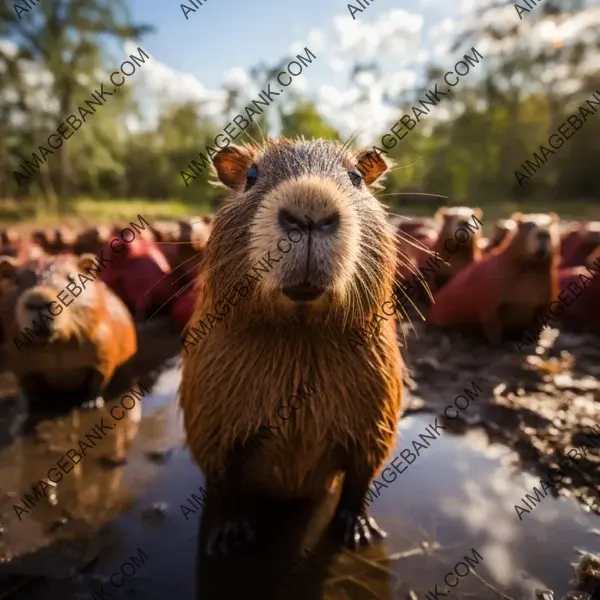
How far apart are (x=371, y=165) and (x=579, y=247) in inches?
192

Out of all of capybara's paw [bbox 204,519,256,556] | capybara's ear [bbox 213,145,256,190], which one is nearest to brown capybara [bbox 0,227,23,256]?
capybara's ear [bbox 213,145,256,190]

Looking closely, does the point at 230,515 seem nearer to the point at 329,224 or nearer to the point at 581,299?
the point at 329,224

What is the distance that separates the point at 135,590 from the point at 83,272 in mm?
2262

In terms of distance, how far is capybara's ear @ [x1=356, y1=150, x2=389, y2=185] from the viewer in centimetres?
231

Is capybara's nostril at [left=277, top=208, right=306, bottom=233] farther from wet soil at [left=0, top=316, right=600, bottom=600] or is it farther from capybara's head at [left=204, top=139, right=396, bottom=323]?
wet soil at [left=0, top=316, right=600, bottom=600]


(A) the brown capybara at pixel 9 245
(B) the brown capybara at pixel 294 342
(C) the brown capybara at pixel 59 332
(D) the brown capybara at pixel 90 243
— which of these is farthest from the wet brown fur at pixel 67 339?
(D) the brown capybara at pixel 90 243

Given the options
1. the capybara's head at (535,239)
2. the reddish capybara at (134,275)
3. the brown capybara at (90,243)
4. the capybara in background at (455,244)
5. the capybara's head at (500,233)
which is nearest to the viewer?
the capybara's head at (535,239)

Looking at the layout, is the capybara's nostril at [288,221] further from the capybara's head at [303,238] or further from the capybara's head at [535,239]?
the capybara's head at [535,239]

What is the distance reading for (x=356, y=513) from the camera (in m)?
2.27

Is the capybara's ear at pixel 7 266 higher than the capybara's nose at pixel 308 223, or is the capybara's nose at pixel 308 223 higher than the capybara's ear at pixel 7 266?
the capybara's nose at pixel 308 223

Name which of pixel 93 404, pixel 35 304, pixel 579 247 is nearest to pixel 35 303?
pixel 35 304

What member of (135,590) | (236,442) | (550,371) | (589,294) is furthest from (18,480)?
(589,294)

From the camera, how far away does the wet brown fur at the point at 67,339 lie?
3285 mm

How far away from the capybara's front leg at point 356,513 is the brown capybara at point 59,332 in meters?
1.98
